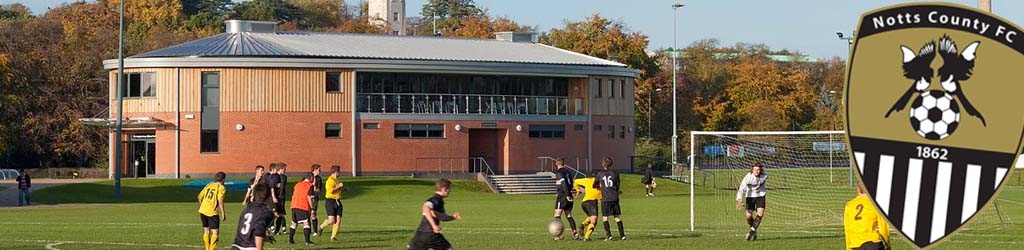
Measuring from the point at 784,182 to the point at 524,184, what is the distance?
20.6 metres

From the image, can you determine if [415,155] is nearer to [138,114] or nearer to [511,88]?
[511,88]

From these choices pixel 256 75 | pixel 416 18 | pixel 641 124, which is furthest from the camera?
pixel 416 18

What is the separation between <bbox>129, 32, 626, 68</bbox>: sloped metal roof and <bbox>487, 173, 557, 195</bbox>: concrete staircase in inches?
219

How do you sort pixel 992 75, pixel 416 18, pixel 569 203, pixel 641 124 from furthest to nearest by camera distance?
pixel 416 18 < pixel 641 124 < pixel 569 203 < pixel 992 75

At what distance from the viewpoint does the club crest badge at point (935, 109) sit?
5.07m

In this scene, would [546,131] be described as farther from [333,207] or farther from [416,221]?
[333,207]

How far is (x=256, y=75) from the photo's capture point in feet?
209

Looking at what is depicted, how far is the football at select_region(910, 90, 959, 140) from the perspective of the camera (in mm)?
5141

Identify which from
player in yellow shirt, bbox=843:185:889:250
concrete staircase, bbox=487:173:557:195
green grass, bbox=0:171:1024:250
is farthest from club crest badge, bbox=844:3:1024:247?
concrete staircase, bbox=487:173:557:195

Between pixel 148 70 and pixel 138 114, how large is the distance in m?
2.05

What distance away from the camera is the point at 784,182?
156 feet

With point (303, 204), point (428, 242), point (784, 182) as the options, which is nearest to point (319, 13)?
point (784, 182)

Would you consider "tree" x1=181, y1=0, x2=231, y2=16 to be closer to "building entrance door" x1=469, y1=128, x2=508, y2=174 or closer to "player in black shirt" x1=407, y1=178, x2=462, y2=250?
"building entrance door" x1=469, y1=128, x2=508, y2=174

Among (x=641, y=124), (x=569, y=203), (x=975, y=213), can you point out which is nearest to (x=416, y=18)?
(x=641, y=124)
